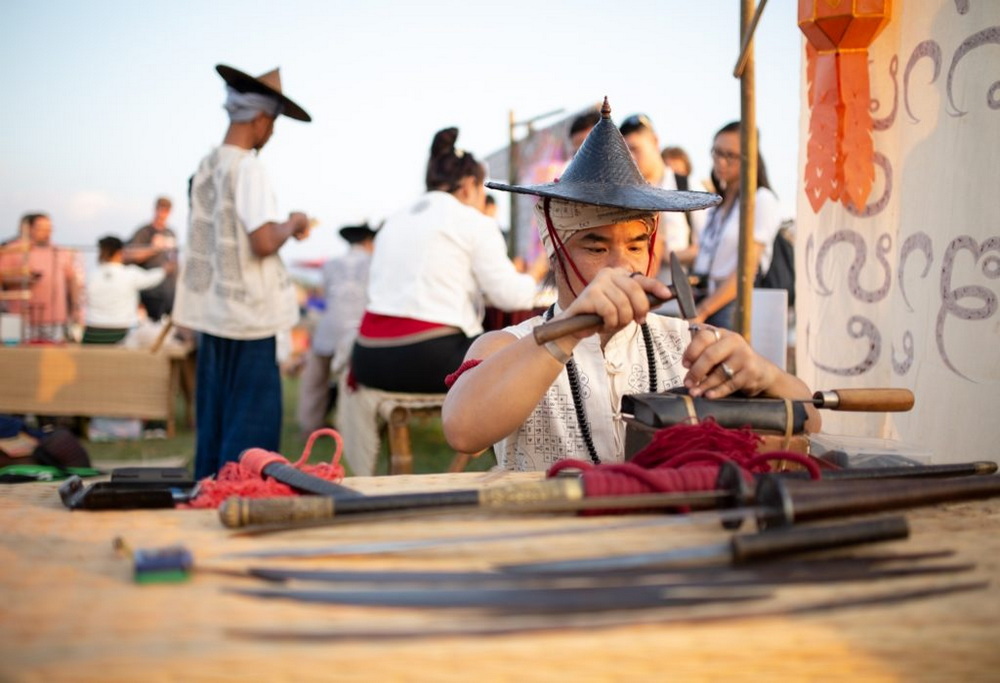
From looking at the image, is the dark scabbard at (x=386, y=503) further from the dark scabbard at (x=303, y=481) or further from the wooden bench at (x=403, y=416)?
the wooden bench at (x=403, y=416)

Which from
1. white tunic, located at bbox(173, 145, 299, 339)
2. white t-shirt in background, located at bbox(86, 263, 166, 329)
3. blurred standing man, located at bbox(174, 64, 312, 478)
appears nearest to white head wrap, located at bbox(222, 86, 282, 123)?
blurred standing man, located at bbox(174, 64, 312, 478)

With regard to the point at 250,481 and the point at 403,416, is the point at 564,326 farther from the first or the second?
the point at 403,416

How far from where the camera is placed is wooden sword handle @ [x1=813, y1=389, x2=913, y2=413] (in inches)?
61.7

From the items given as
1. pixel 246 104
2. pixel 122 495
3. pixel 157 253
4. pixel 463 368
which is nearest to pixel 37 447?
pixel 246 104

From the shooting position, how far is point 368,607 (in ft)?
2.77

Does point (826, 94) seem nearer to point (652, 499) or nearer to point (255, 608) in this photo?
point (652, 499)

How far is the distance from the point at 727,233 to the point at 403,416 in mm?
1951

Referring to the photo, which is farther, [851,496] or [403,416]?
[403,416]

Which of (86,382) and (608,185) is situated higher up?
(608,185)

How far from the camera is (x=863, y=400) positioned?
5.27 ft

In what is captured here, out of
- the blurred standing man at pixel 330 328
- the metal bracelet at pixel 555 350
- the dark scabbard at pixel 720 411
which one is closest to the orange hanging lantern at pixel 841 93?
the dark scabbard at pixel 720 411

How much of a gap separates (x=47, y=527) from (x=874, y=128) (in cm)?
237

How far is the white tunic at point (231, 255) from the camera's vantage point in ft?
13.3

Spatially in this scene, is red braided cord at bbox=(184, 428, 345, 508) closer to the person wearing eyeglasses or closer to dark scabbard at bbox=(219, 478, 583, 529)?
dark scabbard at bbox=(219, 478, 583, 529)
